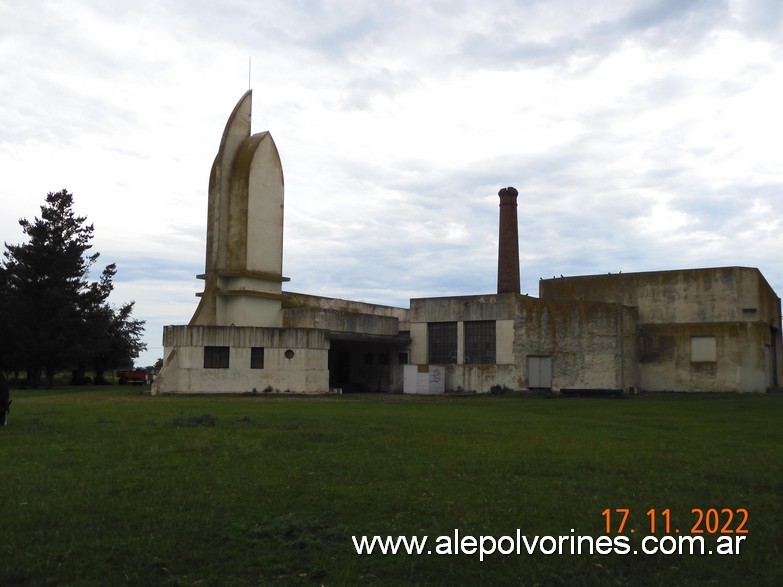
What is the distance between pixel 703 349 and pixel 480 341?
1368 centimetres

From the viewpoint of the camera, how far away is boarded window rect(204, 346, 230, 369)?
40188 mm

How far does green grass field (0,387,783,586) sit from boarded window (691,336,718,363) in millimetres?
28113

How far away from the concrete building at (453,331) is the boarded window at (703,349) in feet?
0.22

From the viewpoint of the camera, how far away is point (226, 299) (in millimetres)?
45062

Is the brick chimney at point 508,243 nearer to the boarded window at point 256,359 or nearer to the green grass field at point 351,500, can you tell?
the boarded window at point 256,359

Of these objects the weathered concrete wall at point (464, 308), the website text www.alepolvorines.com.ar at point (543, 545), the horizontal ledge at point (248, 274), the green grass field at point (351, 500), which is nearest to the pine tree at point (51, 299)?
the horizontal ledge at point (248, 274)

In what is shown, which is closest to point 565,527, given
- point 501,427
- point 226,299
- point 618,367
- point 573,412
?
point 501,427

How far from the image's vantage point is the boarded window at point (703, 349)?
146ft

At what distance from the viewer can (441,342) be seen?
47.3 m

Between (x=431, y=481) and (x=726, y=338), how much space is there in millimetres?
38642

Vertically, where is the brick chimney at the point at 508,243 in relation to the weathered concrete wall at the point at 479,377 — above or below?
above

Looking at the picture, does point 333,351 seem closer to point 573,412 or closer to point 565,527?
point 573,412
